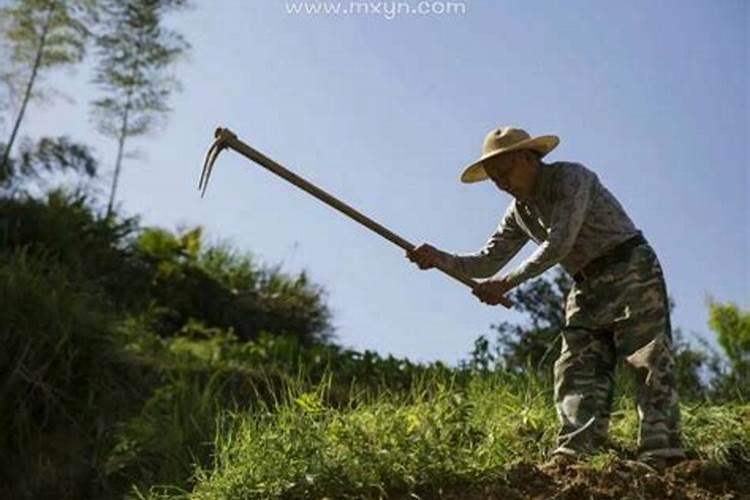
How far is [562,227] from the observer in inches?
245

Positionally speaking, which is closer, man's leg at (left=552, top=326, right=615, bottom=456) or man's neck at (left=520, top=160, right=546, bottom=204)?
man's leg at (left=552, top=326, right=615, bottom=456)

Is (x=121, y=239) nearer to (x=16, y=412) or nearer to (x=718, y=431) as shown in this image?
(x=16, y=412)

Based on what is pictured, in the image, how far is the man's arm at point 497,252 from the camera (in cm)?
671

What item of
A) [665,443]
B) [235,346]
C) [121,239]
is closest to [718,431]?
[665,443]

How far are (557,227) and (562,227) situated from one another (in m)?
0.02

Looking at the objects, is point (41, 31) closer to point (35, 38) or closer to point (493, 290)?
point (35, 38)

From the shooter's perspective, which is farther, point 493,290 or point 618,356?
point 618,356

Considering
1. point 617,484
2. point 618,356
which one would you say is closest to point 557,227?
point 618,356

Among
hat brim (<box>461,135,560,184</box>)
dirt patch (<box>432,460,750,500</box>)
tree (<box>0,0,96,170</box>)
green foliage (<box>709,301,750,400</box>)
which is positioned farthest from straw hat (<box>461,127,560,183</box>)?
tree (<box>0,0,96,170</box>)

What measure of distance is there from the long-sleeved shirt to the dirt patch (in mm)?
826

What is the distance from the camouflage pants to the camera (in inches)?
247

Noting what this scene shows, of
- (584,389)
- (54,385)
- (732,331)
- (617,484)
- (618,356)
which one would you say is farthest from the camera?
(732,331)

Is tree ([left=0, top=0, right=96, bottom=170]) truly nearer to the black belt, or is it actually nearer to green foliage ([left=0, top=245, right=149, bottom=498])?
green foliage ([left=0, top=245, right=149, bottom=498])

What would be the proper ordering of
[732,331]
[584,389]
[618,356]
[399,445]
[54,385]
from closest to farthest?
[399,445] < [584,389] < [618,356] < [54,385] < [732,331]
